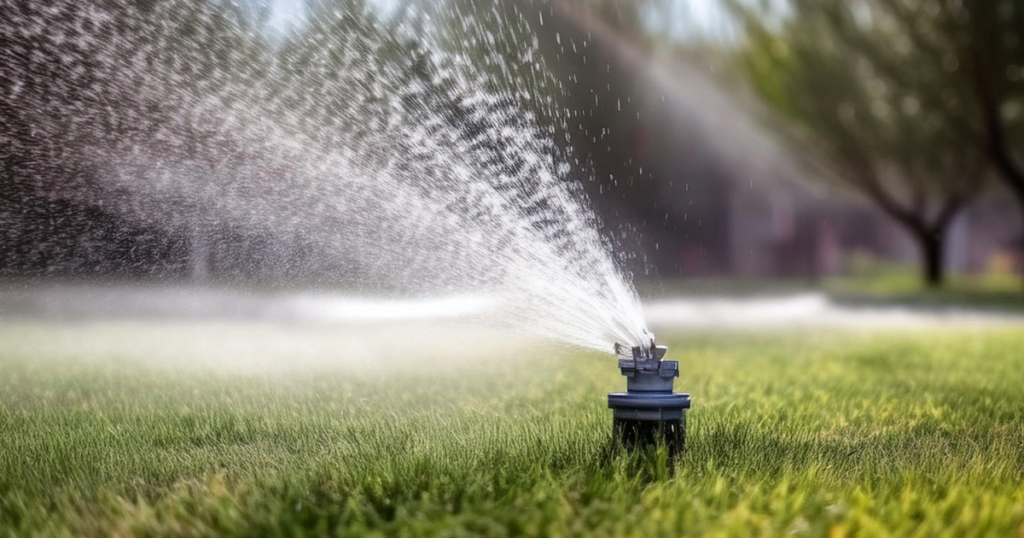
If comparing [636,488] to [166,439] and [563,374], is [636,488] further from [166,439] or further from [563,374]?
[563,374]

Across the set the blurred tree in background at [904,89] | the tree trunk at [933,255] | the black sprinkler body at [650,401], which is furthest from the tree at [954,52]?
the black sprinkler body at [650,401]

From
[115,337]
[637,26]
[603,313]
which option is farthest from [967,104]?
[603,313]

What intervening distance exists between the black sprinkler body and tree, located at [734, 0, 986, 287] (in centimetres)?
1491

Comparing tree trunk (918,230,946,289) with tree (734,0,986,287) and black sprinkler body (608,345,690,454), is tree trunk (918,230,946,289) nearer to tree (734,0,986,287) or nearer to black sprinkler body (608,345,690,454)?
tree (734,0,986,287)

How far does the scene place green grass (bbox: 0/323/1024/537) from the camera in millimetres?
2916

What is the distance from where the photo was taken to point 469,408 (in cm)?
501

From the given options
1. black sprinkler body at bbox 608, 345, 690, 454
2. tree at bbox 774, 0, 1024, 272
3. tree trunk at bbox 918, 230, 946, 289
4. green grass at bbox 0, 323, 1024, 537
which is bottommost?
green grass at bbox 0, 323, 1024, 537

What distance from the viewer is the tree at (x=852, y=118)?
62.5 ft

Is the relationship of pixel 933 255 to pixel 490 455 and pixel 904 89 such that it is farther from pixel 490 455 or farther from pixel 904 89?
pixel 490 455

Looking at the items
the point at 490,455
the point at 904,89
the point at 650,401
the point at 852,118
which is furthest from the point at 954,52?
the point at 490,455

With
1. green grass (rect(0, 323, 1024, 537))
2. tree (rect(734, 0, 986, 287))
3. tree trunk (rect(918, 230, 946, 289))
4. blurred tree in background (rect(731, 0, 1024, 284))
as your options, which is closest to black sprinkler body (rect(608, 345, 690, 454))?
green grass (rect(0, 323, 1024, 537))

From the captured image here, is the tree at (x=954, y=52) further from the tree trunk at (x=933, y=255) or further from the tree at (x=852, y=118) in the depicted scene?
the tree trunk at (x=933, y=255)

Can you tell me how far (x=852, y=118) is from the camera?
2039 centimetres

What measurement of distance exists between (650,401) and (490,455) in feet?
2.04
